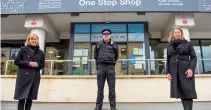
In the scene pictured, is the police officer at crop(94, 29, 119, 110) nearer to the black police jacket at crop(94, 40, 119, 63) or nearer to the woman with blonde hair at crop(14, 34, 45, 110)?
the black police jacket at crop(94, 40, 119, 63)

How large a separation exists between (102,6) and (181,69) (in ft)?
24.3

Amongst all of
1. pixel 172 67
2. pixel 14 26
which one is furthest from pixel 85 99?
pixel 14 26

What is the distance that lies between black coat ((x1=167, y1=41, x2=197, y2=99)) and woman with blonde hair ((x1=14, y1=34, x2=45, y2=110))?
7.77 ft

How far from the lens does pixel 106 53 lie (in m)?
5.46

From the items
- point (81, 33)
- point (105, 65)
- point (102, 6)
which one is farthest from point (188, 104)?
point (81, 33)

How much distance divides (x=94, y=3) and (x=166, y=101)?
542 centimetres

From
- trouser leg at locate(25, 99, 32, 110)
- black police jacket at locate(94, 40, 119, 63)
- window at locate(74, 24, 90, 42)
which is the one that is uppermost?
window at locate(74, 24, 90, 42)

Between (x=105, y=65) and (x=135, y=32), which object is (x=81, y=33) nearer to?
(x=135, y=32)

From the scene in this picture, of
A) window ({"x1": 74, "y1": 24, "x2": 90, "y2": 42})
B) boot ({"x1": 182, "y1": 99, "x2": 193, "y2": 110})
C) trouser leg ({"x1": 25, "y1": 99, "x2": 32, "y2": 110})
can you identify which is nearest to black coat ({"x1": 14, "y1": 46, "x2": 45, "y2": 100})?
trouser leg ({"x1": 25, "y1": 99, "x2": 32, "y2": 110})

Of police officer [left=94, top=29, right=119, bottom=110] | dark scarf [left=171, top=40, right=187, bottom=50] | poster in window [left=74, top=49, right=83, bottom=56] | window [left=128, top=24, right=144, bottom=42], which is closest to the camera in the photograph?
dark scarf [left=171, top=40, right=187, bottom=50]

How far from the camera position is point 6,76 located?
8930 millimetres

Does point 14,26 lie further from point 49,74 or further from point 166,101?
point 166,101

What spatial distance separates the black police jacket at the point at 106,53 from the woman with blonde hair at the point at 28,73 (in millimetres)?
1388

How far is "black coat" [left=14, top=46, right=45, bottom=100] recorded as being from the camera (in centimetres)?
428
